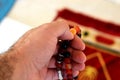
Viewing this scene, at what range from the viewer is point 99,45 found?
102 centimetres

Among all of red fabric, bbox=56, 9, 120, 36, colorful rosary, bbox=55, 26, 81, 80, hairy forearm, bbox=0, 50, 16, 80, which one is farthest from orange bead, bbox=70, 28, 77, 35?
red fabric, bbox=56, 9, 120, 36

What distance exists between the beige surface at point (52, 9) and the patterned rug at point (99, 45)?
0.03 m

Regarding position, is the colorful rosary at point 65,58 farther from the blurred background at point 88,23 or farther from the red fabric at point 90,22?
the red fabric at point 90,22

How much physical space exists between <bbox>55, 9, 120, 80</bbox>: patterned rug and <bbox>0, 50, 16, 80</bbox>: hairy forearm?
→ 300mm

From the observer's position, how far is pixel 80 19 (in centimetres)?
110

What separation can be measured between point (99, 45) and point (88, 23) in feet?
0.35

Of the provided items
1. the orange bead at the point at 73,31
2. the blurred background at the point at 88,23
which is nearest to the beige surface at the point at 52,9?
the blurred background at the point at 88,23

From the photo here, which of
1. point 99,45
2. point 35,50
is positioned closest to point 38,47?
point 35,50

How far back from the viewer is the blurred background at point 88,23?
97 centimetres

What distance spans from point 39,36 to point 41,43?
16mm

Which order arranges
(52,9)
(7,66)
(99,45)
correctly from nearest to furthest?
(7,66) < (99,45) < (52,9)

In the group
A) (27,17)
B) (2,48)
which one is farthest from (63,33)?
(27,17)

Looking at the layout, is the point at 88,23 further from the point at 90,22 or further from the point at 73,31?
the point at 73,31

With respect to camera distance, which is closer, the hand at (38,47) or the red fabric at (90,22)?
the hand at (38,47)
